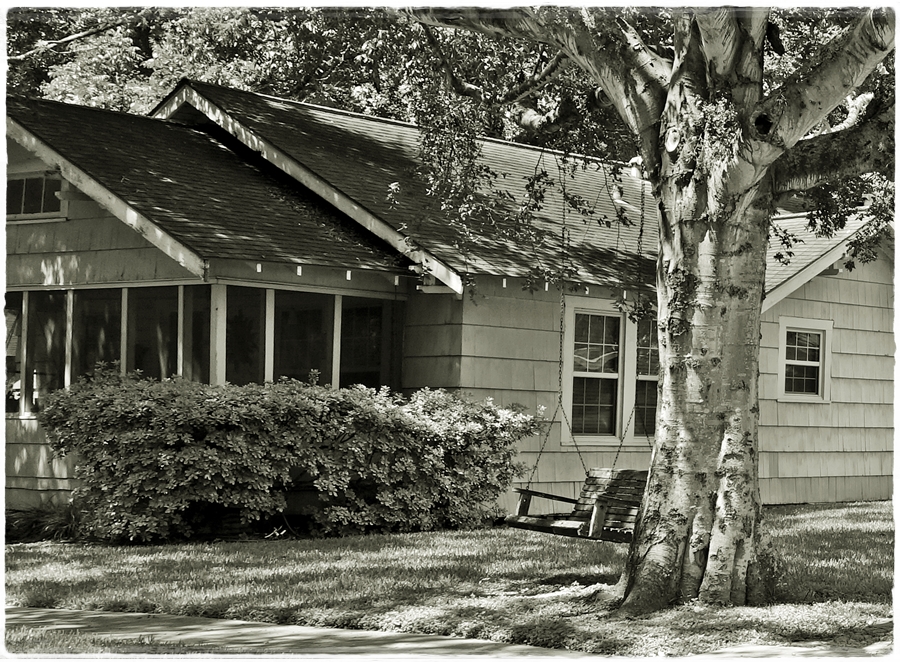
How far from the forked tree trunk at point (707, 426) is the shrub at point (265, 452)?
5.03 metres

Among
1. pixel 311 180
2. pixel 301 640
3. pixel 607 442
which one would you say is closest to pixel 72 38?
pixel 311 180

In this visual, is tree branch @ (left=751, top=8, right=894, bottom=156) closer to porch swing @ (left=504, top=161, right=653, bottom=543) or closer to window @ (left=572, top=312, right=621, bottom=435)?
porch swing @ (left=504, top=161, right=653, bottom=543)

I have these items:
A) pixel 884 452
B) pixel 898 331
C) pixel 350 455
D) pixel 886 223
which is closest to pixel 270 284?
pixel 350 455

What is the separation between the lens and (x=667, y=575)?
28.0 feet

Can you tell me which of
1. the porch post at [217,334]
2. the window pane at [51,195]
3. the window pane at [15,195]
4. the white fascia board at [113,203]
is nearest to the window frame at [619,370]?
the porch post at [217,334]

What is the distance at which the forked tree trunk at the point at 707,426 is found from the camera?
28.1 ft

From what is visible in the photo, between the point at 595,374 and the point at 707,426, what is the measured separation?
309 inches

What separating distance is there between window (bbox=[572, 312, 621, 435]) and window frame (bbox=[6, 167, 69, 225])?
6.43 meters

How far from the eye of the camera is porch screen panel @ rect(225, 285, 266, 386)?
14.1 metres

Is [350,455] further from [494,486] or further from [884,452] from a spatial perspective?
[884,452]

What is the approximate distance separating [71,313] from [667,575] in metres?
8.87

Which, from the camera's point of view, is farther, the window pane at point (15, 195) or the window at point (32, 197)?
the window pane at point (15, 195)

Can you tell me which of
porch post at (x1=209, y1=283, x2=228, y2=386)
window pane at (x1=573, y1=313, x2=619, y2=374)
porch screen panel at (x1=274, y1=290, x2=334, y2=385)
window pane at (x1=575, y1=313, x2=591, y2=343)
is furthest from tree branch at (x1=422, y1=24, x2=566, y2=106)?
porch post at (x1=209, y1=283, x2=228, y2=386)

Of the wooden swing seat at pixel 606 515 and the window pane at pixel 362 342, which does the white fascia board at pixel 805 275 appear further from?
the wooden swing seat at pixel 606 515
